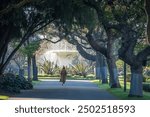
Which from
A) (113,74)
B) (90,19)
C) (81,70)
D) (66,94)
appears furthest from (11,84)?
(81,70)

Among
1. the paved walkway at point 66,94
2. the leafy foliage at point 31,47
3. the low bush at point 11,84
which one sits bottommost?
the paved walkway at point 66,94

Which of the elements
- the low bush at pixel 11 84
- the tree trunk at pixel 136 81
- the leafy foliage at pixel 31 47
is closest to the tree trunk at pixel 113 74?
the low bush at pixel 11 84

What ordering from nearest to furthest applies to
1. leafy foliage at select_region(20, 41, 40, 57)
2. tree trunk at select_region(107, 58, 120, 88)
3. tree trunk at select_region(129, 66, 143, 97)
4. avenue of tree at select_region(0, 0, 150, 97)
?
1. avenue of tree at select_region(0, 0, 150, 97)
2. tree trunk at select_region(129, 66, 143, 97)
3. tree trunk at select_region(107, 58, 120, 88)
4. leafy foliage at select_region(20, 41, 40, 57)

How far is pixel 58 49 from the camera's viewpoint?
109250 mm

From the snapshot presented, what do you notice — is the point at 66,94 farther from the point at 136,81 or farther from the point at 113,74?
the point at 113,74

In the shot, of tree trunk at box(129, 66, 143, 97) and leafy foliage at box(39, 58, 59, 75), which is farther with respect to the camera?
leafy foliage at box(39, 58, 59, 75)

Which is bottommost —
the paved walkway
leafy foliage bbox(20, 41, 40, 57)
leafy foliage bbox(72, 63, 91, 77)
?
the paved walkway

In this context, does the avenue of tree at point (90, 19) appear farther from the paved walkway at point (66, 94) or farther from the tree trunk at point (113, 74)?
the tree trunk at point (113, 74)

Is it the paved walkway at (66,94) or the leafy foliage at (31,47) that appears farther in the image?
the leafy foliage at (31,47)

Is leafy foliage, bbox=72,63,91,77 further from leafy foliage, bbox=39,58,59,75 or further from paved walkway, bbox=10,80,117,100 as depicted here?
paved walkway, bbox=10,80,117,100

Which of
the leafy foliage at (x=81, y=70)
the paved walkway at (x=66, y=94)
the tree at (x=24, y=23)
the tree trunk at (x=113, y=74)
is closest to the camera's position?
the paved walkway at (x=66, y=94)

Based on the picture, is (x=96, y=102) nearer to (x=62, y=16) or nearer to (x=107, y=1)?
(x=107, y=1)

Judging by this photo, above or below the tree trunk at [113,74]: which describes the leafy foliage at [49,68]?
above

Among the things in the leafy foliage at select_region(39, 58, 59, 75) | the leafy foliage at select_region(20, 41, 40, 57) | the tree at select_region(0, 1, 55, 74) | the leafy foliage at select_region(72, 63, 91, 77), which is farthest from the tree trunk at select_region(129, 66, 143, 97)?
the leafy foliage at select_region(39, 58, 59, 75)
